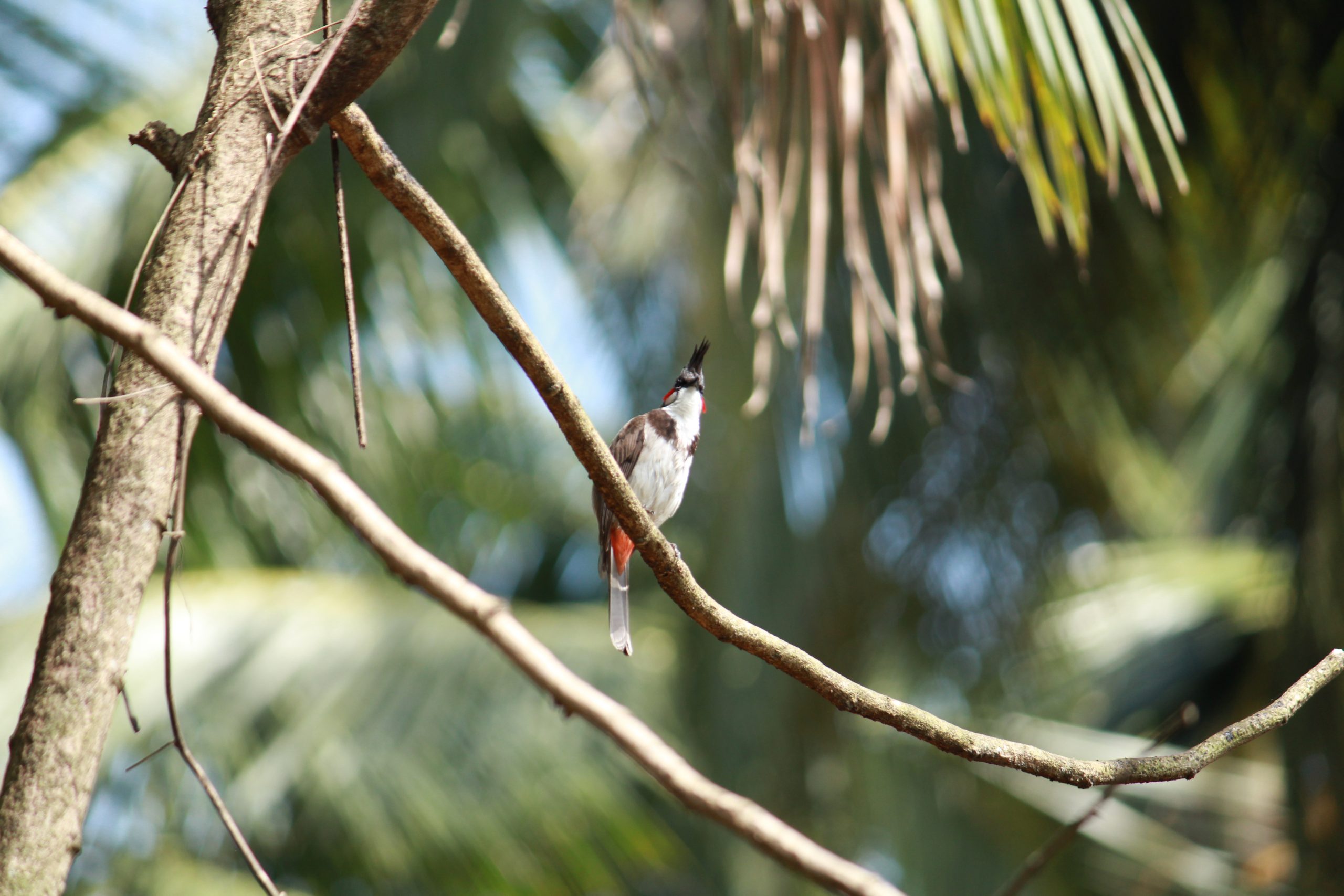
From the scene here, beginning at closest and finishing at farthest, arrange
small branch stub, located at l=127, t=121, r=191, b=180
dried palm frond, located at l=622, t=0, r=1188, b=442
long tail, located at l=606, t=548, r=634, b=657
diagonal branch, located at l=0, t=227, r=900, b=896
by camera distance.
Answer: diagonal branch, located at l=0, t=227, r=900, b=896
small branch stub, located at l=127, t=121, r=191, b=180
dried palm frond, located at l=622, t=0, r=1188, b=442
long tail, located at l=606, t=548, r=634, b=657

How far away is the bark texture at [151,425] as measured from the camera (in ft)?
3.19

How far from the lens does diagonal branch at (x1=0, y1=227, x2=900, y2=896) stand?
2.03 ft

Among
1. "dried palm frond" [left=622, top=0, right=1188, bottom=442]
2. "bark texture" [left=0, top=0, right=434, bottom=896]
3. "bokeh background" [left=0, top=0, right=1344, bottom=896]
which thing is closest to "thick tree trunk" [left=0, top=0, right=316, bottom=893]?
"bark texture" [left=0, top=0, right=434, bottom=896]

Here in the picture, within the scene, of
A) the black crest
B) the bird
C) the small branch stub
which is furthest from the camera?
the bird

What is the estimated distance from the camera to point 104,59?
548cm

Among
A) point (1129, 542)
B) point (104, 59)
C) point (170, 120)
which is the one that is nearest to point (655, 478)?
point (170, 120)

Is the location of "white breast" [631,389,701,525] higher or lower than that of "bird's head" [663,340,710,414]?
lower

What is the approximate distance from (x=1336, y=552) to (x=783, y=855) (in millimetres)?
5314

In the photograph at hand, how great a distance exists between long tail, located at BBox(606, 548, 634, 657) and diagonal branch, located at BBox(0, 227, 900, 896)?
1.86 m

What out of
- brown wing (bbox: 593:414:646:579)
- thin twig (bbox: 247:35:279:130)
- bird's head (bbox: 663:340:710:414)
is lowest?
thin twig (bbox: 247:35:279:130)

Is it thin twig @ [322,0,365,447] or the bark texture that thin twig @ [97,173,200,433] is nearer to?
the bark texture

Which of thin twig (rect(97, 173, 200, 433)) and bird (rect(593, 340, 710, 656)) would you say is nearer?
thin twig (rect(97, 173, 200, 433))

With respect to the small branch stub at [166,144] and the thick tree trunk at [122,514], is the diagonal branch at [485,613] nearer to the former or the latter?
the thick tree trunk at [122,514]

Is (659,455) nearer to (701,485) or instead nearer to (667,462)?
(667,462)
